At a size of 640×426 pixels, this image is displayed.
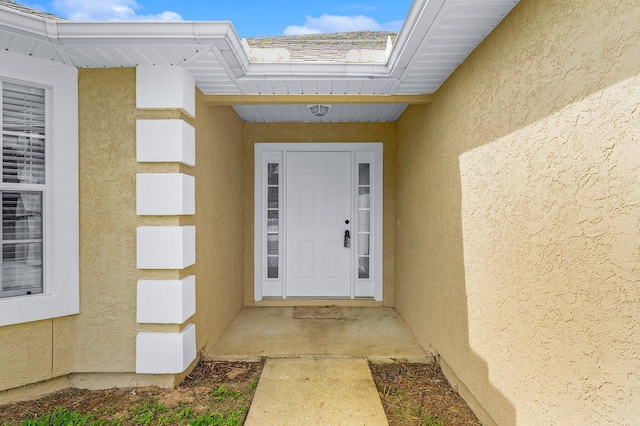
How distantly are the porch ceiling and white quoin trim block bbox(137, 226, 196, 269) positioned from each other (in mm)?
1278

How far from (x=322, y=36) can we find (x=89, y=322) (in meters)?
3.61

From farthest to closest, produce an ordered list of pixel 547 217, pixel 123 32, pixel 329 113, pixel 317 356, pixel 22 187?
pixel 329 113, pixel 317 356, pixel 22 187, pixel 123 32, pixel 547 217

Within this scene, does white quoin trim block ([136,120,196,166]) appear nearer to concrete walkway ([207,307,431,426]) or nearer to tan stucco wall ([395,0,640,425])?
concrete walkway ([207,307,431,426])

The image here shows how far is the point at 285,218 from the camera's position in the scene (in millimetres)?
4867

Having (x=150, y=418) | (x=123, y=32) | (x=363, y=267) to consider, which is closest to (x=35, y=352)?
(x=150, y=418)

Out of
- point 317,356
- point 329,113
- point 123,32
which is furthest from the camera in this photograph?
point 329,113

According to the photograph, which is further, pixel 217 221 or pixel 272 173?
pixel 272 173

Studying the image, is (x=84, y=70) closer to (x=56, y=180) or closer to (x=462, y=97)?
(x=56, y=180)

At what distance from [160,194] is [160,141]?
407 millimetres

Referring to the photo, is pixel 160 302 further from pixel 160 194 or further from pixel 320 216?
pixel 320 216

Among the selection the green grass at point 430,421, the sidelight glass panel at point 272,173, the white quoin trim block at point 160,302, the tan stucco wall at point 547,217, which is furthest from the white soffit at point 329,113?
the green grass at point 430,421

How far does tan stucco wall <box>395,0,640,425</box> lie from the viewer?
1.24m

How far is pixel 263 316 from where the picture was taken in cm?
430

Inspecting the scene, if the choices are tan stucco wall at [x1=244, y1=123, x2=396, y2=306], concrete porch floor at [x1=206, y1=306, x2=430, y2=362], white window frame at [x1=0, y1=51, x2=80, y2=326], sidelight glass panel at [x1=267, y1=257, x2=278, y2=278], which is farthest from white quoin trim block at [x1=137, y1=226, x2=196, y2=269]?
sidelight glass panel at [x1=267, y1=257, x2=278, y2=278]
